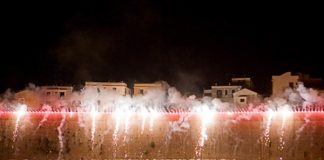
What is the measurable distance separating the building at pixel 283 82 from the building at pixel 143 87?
574 cm

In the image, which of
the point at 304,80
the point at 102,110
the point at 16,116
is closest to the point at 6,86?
the point at 16,116

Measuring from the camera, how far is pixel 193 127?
86.5ft

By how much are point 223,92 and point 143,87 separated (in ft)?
13.4

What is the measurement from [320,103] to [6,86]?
1612cm

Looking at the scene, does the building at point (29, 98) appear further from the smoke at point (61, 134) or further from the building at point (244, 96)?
the building at point (244, 96)

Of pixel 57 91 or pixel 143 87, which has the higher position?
pixel 143 87

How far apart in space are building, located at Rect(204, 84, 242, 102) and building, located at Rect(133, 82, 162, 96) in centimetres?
255

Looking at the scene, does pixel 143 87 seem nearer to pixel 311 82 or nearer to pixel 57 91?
pixel 57 91

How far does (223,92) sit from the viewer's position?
3147 cm

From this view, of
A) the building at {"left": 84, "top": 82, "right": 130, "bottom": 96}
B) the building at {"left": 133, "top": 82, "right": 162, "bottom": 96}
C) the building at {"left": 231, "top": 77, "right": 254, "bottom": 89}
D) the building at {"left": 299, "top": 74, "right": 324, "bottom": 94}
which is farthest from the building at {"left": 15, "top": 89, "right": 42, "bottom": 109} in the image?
the building at {"left": 299, "top": 74, "right": 324, "bottom": 94}

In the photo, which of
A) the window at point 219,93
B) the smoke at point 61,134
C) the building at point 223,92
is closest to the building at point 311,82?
the building at point 223,92

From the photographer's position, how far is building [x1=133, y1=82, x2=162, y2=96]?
3174 centimetres

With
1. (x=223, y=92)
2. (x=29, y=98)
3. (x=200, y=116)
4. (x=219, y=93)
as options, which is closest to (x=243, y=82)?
(x=223, y=92)

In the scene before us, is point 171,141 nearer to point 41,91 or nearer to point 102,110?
point 102,110
